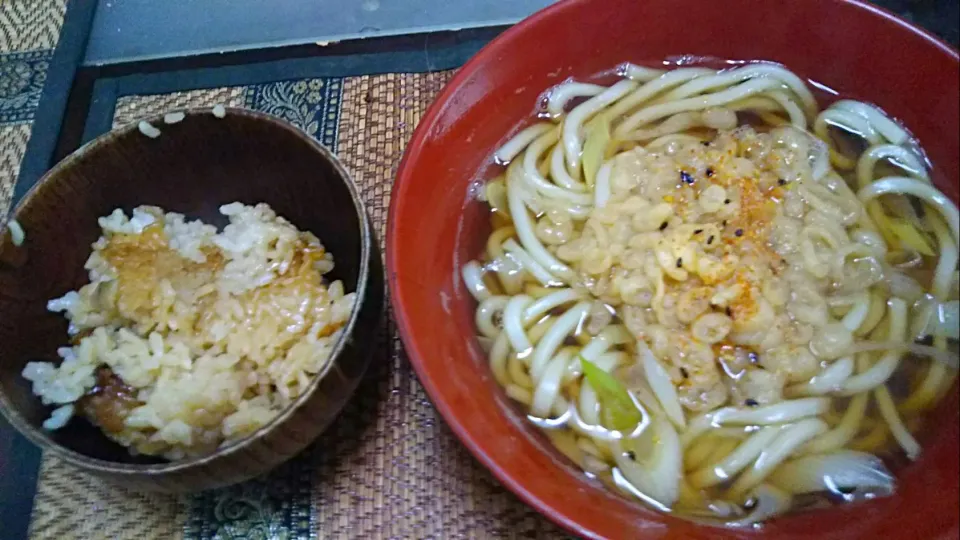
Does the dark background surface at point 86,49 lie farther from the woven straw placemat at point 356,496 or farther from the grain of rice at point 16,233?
the grain of rice at point 16,233

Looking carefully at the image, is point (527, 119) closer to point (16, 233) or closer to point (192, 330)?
point (192, 330)

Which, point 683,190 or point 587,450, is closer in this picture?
point 587,450

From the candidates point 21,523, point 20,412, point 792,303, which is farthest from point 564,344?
point 21,523

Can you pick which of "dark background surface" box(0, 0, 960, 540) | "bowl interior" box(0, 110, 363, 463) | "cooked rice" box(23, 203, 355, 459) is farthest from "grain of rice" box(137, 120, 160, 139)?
"dark background surface" box(0, 0, 960, 540)

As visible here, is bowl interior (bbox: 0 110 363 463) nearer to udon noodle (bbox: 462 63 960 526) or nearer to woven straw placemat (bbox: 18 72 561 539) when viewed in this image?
woven straw placemat (bbox: 18 72 561 539)

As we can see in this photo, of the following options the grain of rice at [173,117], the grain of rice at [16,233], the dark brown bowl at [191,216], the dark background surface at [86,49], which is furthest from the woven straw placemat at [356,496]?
the grain of rice at [173,117]

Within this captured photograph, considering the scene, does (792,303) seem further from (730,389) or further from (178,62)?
(178,62)
